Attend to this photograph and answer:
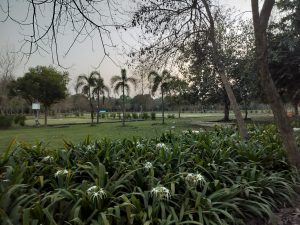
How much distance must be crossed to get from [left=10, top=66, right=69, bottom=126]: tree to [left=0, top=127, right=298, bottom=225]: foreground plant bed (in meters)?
27.8

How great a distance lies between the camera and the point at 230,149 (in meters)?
6.15

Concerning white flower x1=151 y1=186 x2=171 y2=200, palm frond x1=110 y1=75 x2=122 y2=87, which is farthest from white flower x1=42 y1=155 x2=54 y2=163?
palm frond x1=110 y1=75 x2=122 y2=87

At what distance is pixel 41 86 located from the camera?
106 ft

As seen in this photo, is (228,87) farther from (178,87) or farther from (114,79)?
(114,79)

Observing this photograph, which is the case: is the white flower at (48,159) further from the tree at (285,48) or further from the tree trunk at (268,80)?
the tree at (285,48)

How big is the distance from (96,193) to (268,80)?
356 centimetres

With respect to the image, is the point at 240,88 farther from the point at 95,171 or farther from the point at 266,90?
the point at 95,171

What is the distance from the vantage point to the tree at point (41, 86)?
3177 cm

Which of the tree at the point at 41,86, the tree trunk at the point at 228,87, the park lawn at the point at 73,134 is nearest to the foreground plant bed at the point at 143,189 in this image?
the tree trunk at the point at 228,87

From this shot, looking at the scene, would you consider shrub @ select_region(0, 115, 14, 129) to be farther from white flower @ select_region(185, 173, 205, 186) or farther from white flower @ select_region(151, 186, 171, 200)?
white flower @ select_region(151, 186, 171, 200)

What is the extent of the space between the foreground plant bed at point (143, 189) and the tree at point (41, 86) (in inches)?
1095

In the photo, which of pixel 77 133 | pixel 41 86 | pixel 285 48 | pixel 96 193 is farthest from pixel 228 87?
pixel 41 86

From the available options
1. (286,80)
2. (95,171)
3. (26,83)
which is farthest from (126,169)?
(26,83)

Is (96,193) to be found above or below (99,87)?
below
